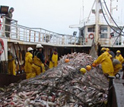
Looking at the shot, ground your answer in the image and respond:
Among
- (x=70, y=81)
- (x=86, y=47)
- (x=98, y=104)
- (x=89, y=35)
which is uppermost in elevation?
(x=89, y=35)

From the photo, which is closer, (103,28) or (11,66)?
(11,66)

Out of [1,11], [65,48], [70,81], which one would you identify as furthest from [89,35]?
[70,81]

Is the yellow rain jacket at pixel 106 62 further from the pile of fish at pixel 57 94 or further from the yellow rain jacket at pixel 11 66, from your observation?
the yellow rain jacket at pixel 11 66

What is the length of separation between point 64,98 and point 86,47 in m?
16.1

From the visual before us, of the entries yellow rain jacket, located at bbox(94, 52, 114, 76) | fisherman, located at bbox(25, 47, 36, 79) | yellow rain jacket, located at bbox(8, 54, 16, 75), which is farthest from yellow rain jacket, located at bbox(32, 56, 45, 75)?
yellow rain jacket, located at bbox(94, 52, 114, 76)

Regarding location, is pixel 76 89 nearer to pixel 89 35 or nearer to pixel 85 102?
pixel 85 102

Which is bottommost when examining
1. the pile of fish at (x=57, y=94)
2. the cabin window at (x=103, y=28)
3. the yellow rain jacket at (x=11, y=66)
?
the pile of fish at (x=57, y=94)

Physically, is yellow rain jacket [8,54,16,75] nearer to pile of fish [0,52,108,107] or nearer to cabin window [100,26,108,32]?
pile of fish [0,52,108,107]

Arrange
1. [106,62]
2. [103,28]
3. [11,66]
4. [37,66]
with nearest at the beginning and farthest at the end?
1. [106,62]
2. [37,66]
3. [11,66]
4. [103,28]

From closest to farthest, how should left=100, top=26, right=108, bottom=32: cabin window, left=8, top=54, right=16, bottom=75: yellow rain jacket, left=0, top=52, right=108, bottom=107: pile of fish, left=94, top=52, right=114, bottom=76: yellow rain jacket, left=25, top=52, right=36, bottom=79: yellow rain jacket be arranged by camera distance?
left=0, top=52, right=108, bottom=107: pile of fish < left=94, top=52, right=114, bottom=76: yellow rain jacket < left=25, top=52, right=36, bottom=79: yellow rain jacket < left=8, top=54, right=16, bottom=75: yellow rain jacket < left=100, top=26, right=108, bottom=32: cabin window

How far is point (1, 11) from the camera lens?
1039 centimetres

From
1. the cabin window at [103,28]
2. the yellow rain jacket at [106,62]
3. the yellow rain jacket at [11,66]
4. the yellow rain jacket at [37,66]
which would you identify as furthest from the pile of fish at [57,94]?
the cabin window at [103,28]

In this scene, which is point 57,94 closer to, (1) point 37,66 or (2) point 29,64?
(1) point 37,66

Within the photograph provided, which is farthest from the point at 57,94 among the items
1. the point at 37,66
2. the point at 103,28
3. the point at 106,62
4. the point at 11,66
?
the point at 103,28
